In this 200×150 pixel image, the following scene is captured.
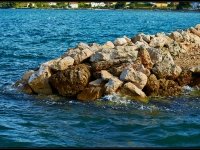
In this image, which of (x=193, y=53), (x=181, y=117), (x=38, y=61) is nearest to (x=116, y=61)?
(x=181, y=117)

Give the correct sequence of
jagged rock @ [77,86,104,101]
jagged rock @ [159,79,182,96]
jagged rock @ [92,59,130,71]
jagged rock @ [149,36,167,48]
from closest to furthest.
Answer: jagged rock @ [77,86,104,101], jagged rock @ [159,79,182,96], jagged rock @ [92,59,130,71], jagged rock @ [149,36,167,48]

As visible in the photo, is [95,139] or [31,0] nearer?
[31,0]

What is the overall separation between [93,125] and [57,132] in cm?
107

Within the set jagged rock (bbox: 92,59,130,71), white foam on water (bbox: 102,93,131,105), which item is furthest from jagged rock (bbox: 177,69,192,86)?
white foam on water (bbox: 102,93,131,105)

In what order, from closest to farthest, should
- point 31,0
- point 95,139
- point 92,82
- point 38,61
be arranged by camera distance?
1. point 31,0
2. point 95,139
3. point 92,82
4. point 38,61

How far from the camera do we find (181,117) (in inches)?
452

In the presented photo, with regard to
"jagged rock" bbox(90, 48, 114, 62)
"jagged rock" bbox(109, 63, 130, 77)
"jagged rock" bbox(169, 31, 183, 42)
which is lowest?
"jagged rock" bbox(109, 63, 130, 77)

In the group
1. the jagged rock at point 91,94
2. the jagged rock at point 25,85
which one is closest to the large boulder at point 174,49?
the jagged rock at point 91,94

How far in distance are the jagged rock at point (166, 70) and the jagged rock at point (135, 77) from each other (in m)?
0.85

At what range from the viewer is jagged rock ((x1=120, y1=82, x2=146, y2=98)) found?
13.7 meters

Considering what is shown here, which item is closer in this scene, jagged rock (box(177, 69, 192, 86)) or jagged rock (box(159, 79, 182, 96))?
jagged rock (box(159, 79, 182, 96))

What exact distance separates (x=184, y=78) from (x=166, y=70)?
97 cm

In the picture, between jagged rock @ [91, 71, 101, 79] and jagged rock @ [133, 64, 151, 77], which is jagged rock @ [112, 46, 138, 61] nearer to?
jagged rock @ [133, 64, 151, 77]

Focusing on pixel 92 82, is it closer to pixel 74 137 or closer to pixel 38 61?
pixel 74 137
